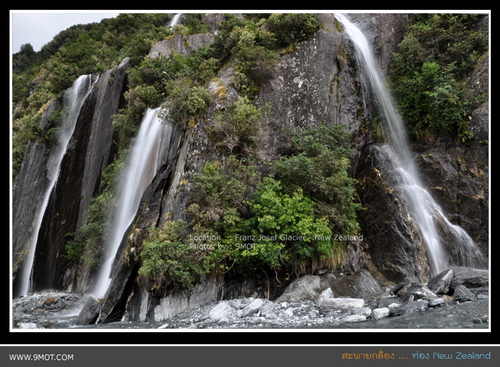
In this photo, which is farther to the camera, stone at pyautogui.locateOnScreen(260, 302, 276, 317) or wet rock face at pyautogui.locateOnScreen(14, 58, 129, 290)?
wet rock face at pyautogui.locateOnScreen(14, 58, 129, 290)

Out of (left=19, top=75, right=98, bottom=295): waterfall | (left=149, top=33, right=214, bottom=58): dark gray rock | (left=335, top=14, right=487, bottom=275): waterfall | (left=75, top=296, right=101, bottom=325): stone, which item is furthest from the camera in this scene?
(left=149, top=33, right=214, bottom=58): dark gray rock

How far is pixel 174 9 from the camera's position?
19.6ft

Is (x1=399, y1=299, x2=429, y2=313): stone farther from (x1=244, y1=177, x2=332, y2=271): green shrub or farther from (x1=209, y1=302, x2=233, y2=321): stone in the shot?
(x1=209, y1=302, x2=233, y2=321): stone

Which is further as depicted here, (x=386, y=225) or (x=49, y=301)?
(x=49, y=301)

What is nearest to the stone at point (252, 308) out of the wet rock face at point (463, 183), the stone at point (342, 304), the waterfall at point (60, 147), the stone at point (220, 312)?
the stone at point (220, 312)

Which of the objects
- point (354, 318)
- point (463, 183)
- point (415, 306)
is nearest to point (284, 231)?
point (354, 318)

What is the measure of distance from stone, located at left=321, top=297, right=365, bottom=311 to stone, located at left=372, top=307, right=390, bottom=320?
→ 48 centimetres

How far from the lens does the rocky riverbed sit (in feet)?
21.2

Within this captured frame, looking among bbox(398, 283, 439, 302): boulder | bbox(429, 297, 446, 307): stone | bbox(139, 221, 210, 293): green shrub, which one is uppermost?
bbox(139, 221, 210, 293): green shrub

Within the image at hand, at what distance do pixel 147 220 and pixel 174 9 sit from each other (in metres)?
5.74

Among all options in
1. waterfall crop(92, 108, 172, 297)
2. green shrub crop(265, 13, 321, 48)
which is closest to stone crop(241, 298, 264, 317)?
waterfall crop(92, 108, 172, 297)

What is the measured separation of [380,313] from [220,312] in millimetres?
3353

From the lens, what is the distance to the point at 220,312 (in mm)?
7539

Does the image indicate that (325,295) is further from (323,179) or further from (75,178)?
(75,178)
